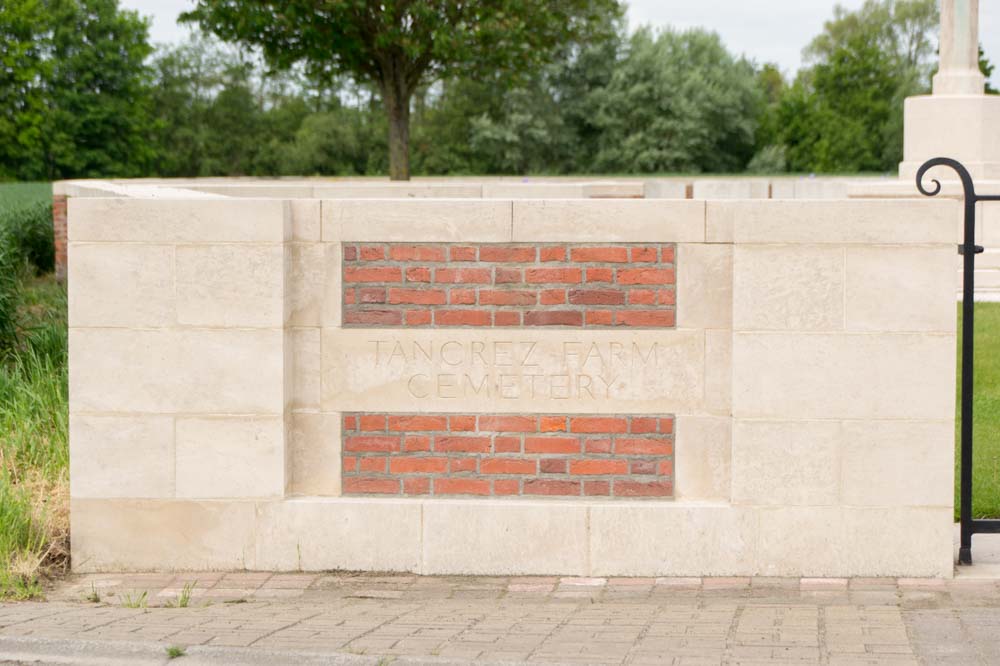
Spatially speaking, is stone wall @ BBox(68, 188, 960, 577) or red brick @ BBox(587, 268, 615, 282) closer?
stone wall @ BBox(68, 188, 960, 577)

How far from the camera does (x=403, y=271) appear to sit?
6.10m

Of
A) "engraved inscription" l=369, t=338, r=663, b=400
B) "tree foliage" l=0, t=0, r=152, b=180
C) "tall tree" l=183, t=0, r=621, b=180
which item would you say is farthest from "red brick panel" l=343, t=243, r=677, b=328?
"tree foliage" l=0, t=0, r=152, b=180

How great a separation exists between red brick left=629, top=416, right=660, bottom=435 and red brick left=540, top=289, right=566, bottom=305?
0.62 meters

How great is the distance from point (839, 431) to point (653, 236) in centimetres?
116

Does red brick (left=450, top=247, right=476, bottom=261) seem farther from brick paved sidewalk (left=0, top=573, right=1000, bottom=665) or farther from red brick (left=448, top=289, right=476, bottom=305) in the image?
brick paved sidewalk (left=0, top=573, right=1000, bottom=665)

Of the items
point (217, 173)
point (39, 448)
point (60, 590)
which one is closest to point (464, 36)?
point (39, 448)

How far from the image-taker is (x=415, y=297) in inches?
241

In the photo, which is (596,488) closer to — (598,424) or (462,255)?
(598,424)

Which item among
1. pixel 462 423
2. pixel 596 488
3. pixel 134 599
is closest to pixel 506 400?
pixel 462 423

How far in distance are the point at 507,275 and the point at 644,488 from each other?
1.13 m

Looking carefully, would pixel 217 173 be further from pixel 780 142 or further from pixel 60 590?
pixel 60 590

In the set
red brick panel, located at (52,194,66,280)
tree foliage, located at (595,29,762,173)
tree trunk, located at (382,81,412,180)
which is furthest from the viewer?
tree foliage, located at (595,29,762,173)

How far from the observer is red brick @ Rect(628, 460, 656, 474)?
607cm

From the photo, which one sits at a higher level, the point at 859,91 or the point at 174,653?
the point at 859,91
